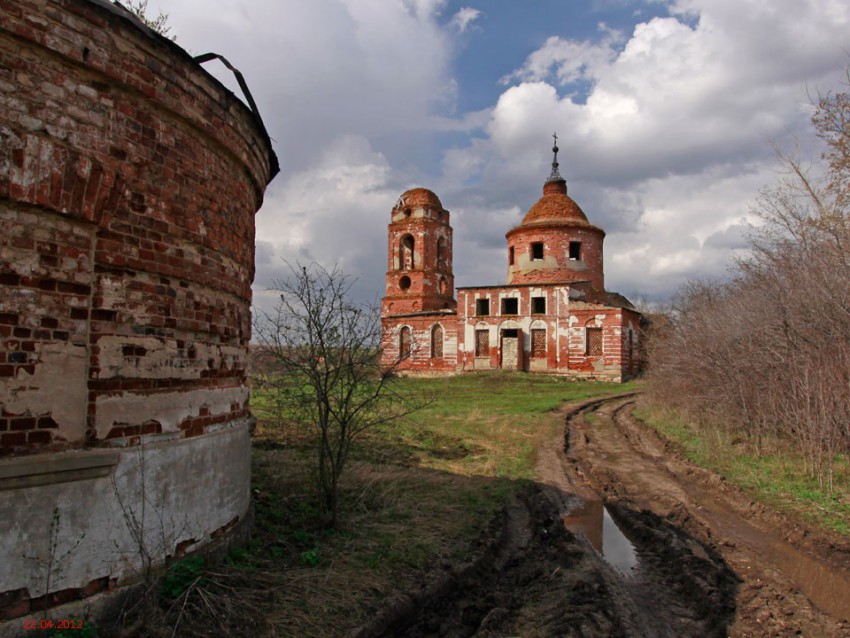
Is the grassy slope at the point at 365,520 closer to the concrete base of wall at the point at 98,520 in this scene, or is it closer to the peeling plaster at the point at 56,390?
the concrete base of wall at the point at 98,520

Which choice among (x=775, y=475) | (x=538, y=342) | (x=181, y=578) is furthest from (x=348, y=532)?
(x=538, y=342)

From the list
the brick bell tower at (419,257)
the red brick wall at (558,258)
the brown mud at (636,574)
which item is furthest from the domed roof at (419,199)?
the brown mud at (636,574)

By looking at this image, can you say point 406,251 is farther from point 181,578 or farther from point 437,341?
point 181,578

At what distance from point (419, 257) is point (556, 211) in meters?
9.55

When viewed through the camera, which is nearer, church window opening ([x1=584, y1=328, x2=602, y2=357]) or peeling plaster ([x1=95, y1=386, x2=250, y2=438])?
peeling plaster ([x1=95, y1=386, x2=250, y2=438])

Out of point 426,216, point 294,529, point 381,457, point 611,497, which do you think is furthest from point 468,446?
point 426,216

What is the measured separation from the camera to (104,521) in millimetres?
3697

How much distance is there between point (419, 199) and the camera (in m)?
38.7

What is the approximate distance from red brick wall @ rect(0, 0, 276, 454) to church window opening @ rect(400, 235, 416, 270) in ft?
111

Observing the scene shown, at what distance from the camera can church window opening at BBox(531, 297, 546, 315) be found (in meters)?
33.7

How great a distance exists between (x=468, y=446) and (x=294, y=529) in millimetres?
7082

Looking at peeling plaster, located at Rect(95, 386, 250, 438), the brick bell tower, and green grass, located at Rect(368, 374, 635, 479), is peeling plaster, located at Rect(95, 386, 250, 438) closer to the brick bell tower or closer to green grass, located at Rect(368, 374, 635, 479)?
green grass, located at Rect(368, 374, 635, 479)

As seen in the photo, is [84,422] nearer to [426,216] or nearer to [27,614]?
[27,614]

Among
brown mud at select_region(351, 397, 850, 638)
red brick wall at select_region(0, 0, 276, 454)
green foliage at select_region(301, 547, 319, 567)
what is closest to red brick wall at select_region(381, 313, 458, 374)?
brown mud at select_region(351, 397, 850, 638)
